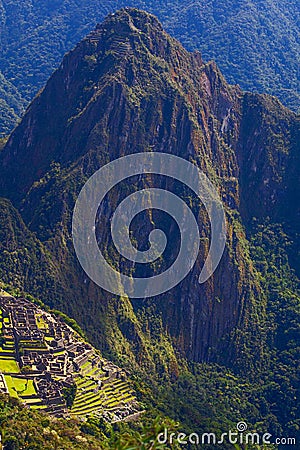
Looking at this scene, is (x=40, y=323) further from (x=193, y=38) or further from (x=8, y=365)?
(x=193, y=38)

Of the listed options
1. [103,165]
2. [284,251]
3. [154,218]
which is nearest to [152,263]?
[154,218]

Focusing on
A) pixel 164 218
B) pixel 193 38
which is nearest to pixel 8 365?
pixel 164 218

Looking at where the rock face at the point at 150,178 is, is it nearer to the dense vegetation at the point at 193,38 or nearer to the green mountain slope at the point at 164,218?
the green mountain slope at the point at 164,218

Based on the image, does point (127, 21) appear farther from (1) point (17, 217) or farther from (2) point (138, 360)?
(2) point (138, 360)

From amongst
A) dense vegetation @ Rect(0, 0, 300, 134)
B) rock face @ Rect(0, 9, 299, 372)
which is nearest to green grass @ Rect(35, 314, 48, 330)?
rock face @ Rect(0, 9, 299, 372)

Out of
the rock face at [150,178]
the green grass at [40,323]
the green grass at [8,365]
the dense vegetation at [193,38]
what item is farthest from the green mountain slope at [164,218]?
the dense vegetation at [193,38]
